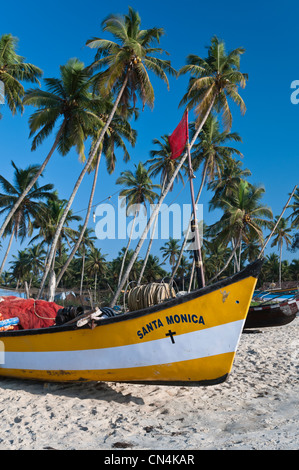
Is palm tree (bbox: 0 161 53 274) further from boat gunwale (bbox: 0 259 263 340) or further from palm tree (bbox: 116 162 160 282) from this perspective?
boat gunwale (bbox: 0 259 263 340)

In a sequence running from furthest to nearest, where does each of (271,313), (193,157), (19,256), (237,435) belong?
1. (19,256)
2. (193,157)
3. (271,313)
4. (237,435)

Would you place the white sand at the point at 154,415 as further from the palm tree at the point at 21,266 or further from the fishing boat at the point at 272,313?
the palm tree at the point at 21,266

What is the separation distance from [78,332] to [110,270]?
4624cm

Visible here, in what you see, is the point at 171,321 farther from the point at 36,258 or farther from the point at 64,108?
the point at 36,258

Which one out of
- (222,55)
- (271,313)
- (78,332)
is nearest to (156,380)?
(78,332)

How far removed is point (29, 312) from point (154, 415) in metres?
3.68

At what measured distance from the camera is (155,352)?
15.4 ft

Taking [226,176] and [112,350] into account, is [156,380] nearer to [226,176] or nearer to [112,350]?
[112,350]

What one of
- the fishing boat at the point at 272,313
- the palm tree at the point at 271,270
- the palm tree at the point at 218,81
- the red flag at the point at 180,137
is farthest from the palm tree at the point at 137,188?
the palm tree at the point at 271,270

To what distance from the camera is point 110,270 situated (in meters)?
50.8

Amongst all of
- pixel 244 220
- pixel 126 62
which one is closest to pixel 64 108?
pixel 126 62

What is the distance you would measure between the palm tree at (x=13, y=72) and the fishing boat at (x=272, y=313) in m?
14.5

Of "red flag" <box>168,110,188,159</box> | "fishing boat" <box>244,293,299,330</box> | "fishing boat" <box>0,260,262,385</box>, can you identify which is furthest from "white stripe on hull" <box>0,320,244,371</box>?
"fishing boat" <box>244,293,299,330</box>

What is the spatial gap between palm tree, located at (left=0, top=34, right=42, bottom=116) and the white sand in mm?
14476
